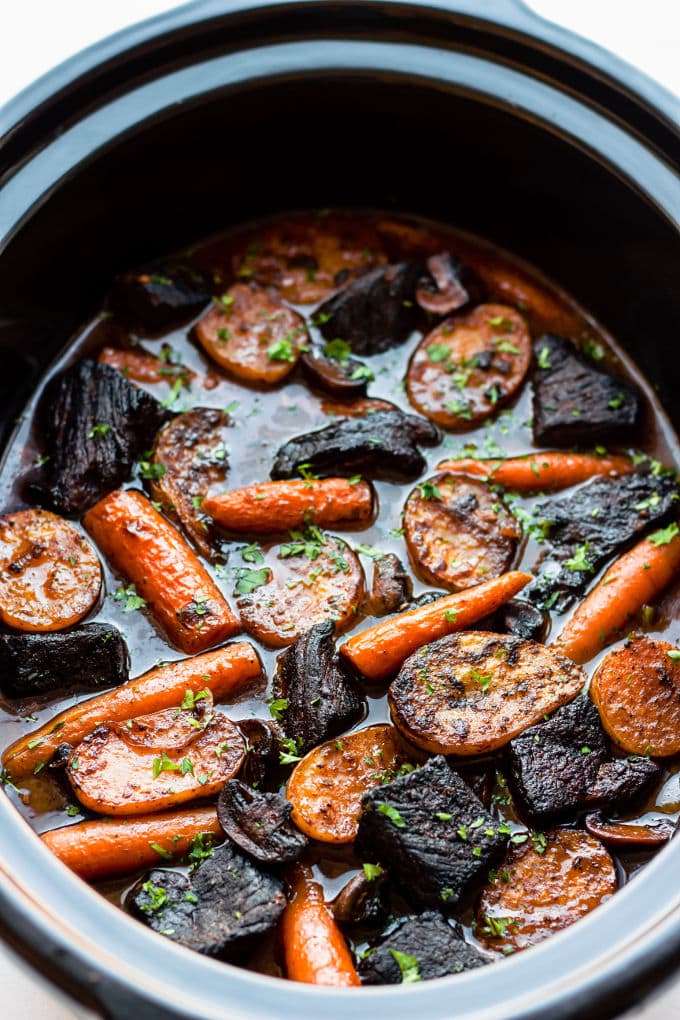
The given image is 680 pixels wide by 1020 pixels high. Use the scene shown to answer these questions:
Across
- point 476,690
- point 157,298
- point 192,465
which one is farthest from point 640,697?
point 157,298

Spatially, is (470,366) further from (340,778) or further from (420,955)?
(420,955)

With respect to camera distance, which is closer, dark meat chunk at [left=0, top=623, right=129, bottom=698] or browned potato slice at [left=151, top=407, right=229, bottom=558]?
dark meat chunk at [left=0, top=623, right=129, bottom=698]

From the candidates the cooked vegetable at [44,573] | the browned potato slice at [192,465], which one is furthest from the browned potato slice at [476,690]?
the cooked vegetable at [44,573]

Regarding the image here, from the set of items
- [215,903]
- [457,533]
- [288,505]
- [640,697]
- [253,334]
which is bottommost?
[215,903]

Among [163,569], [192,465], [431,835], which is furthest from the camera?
[192,465]

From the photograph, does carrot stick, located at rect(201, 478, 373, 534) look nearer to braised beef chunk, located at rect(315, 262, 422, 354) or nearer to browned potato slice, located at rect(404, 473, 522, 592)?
browned potato slice, located at rect(404, 473, 522, 592)

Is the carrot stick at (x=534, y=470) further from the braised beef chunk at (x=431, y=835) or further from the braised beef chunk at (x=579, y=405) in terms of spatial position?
the braised beef chunk at (x=431, y=835)

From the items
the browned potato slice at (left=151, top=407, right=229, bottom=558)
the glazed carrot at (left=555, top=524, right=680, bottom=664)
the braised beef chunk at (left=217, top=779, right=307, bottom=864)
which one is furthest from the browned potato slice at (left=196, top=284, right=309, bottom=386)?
the braised beef chunk at (left=217, top=779, right=307, bottom=864)

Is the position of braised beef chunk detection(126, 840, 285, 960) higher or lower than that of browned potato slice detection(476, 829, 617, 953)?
higher
